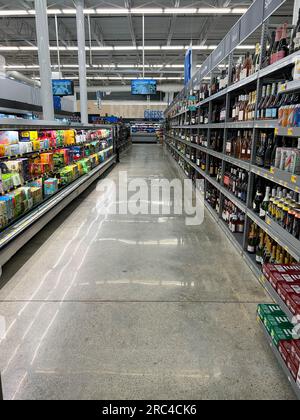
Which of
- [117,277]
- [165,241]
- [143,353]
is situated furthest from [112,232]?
[143,353]

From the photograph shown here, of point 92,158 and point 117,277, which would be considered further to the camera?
point 92,158

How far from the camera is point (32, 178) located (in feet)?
15.0

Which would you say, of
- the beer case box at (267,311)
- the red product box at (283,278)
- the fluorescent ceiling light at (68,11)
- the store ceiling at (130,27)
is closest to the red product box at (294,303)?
the red product box at (283,278)

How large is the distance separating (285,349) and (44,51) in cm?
667

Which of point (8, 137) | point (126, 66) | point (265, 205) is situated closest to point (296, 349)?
point (265, 205)

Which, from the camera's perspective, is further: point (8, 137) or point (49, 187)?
point (49, 187)

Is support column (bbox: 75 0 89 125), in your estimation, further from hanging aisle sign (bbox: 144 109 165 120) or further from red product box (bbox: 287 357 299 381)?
hanging aisle sign (bbox: 144 109 165 120)

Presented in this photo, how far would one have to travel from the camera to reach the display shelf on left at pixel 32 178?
11.7 feet

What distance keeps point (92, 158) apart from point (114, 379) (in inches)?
293

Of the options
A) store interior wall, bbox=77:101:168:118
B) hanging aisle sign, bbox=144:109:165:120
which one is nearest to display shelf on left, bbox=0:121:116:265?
hanging aisle sign, bbox=144:109:165:120

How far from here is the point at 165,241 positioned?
4.30 meters

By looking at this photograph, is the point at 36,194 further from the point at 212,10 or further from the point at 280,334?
the point at 212,10
